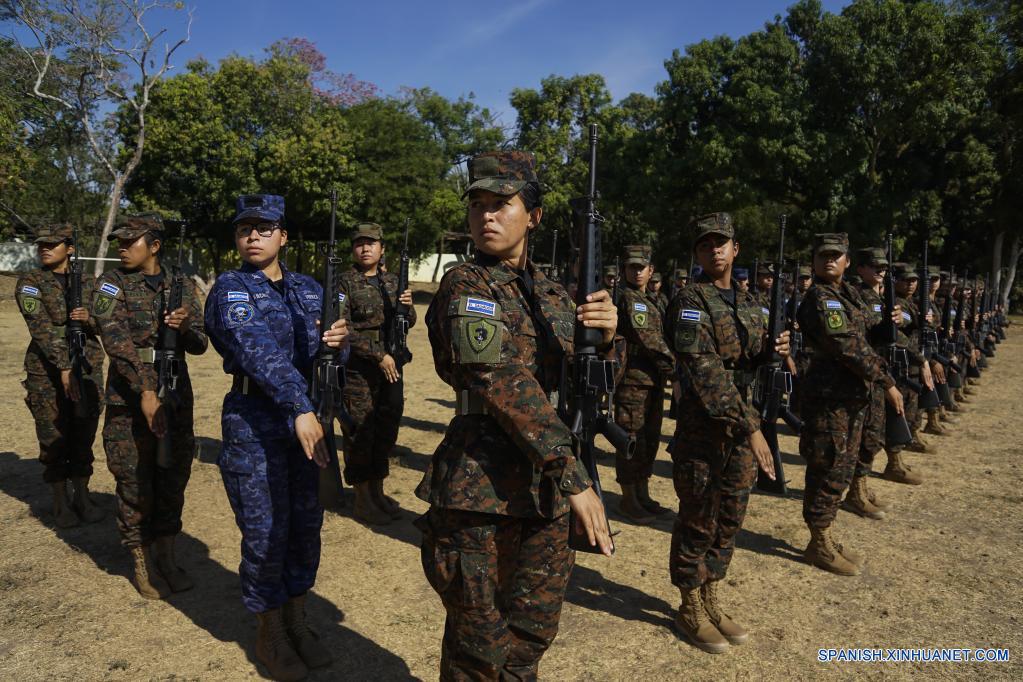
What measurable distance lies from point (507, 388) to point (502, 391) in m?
0.02

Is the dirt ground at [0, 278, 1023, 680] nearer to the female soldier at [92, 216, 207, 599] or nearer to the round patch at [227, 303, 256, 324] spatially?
the female soldier at [92, 216, 207, 599]

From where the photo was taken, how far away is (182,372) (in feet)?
15.5

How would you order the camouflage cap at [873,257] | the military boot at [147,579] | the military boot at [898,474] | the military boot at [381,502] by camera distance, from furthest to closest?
the military boot at [898,474] → the camouflage cap at [873,257] → the military boot at [381,502] → the military boot at [147,579]

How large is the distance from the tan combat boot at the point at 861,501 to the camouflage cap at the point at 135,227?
643cm

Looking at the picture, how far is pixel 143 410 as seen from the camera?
445 centimetres

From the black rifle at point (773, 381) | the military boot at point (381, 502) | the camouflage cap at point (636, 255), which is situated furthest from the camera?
the camouflage cap at point (636, 255)

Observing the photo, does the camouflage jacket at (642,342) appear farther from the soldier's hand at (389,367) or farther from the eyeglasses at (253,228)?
the eyeglasses at (253,228)

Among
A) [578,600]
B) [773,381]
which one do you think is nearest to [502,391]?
[773,381]

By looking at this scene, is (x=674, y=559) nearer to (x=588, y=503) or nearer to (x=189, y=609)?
(x=588, y=503)

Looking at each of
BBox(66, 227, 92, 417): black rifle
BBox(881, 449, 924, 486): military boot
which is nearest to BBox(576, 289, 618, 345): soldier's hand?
BBox(66, 227, 92, 417): black rifle

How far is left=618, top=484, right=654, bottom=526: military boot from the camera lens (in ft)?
21.2

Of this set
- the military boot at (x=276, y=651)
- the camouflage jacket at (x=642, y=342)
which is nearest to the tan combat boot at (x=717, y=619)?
the military boot at (x=276, y=651)

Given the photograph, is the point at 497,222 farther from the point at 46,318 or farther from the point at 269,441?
the point at 46,318

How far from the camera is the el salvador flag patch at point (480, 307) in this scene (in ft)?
7.85
